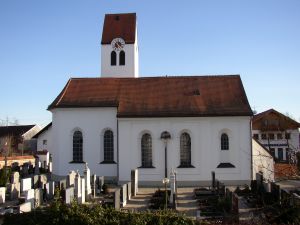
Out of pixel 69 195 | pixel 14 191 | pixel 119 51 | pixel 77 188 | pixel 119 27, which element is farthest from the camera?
pixel 119 27

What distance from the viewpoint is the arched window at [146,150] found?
27.5 metres

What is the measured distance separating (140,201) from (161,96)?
9.94 m

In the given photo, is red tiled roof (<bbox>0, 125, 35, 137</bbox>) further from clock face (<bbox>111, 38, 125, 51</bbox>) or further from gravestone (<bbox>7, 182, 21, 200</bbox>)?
gravestone (<bbox>7, 182, 21, 200</bbox>)

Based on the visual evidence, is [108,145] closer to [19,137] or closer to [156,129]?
[156,129]

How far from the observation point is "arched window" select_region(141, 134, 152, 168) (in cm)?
2752

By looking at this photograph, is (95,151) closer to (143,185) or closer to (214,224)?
(143,185)

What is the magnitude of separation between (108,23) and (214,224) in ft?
97.5

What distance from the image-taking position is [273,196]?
19.8 metres

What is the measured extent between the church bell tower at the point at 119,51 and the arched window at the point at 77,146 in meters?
9.23

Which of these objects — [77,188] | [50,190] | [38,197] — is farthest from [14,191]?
[77,188]

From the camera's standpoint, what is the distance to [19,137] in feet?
200

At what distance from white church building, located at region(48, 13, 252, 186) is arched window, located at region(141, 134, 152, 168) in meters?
0.07

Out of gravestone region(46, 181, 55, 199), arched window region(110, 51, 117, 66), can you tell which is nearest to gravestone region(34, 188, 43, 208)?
gravestone region(46, 181, 55, 199)

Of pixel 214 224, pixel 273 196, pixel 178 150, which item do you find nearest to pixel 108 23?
pixel 178 150
